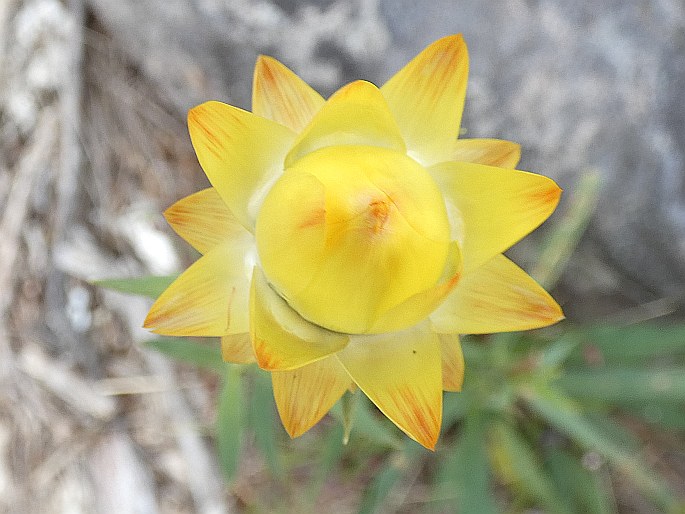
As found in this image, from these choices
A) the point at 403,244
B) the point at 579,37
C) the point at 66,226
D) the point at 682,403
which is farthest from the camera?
the point at 66,226

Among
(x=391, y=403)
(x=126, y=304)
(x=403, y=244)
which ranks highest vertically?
(x=403, y=244)

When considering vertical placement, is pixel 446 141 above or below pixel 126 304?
above

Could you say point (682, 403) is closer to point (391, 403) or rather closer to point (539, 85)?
point (539, 85)

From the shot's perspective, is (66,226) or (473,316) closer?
(473,316)

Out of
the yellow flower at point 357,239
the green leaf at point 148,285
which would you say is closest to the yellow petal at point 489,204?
the yellow flower at point 357,239

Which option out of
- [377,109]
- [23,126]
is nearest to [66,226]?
[23,126]

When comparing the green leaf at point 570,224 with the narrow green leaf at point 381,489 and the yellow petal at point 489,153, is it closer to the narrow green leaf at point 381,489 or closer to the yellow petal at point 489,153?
the narrow green leaf at point 381,489

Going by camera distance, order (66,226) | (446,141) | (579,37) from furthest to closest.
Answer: (66,226)
(579,37)
(446,141)

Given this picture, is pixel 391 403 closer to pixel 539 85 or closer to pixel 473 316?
pixel 473 316
